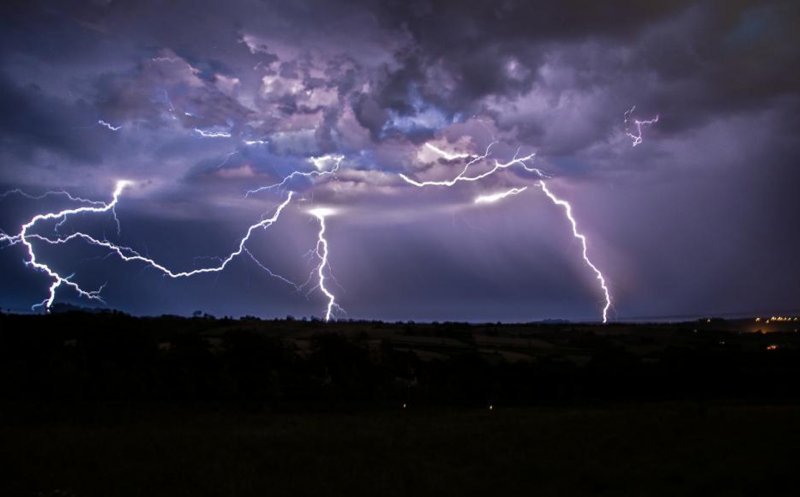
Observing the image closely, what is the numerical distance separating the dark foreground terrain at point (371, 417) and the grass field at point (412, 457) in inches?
2.6

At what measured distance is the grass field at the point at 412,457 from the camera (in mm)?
12789

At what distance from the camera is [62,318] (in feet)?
161

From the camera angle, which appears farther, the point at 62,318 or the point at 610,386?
the point at 62,318

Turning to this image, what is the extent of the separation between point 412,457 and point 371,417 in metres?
11.0

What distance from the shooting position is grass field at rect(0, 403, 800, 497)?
12.8 m

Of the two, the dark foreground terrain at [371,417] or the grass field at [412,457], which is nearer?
the grass field at [412,457]

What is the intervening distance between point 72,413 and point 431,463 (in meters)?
17.3

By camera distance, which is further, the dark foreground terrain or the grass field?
the dark foreground terrain

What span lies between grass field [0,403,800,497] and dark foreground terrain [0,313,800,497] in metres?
0.07

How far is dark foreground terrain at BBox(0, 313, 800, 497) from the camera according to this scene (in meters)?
13.5

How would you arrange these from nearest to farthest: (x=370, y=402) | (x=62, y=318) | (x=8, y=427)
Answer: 1. (x=8, y=427)
2. (x=370, y=402)
3. (x=62, y=318)

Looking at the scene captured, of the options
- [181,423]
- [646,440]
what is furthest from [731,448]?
[181,423]

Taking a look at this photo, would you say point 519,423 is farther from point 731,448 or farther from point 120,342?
point 120,342

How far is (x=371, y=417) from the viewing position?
27422 mm
